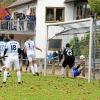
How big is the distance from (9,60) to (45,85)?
1692 mm

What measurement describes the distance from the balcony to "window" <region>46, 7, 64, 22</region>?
1.62 metres

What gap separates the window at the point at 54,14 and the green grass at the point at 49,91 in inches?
1148

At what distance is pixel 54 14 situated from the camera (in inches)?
1980

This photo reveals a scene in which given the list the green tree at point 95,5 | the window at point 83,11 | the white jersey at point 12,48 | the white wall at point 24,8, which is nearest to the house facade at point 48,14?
the window at point 83,11

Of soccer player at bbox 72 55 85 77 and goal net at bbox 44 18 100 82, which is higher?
goal net at bbox 44 18 100 82

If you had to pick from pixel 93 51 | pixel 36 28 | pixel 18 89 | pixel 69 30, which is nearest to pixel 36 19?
pixel 36 28

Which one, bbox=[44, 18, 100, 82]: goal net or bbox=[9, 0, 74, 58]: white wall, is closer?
bbox=[44, 18, 100, 82]: goal net

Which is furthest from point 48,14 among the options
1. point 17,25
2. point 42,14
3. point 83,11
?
point 83,11

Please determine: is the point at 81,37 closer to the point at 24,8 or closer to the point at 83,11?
the point at 83,11

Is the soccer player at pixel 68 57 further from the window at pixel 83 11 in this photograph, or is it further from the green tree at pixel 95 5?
the window at pixel 83 11

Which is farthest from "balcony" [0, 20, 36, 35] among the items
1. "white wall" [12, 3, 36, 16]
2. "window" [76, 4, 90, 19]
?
"window" [76, 4, 90, 19]

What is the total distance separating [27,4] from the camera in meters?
53.9

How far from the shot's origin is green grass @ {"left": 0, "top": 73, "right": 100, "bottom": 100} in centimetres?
1562

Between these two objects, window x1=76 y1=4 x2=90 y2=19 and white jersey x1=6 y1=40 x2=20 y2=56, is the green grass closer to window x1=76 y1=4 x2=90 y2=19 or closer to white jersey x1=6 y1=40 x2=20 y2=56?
white jersey x1=6 y1=40 x2=20 y2=56
